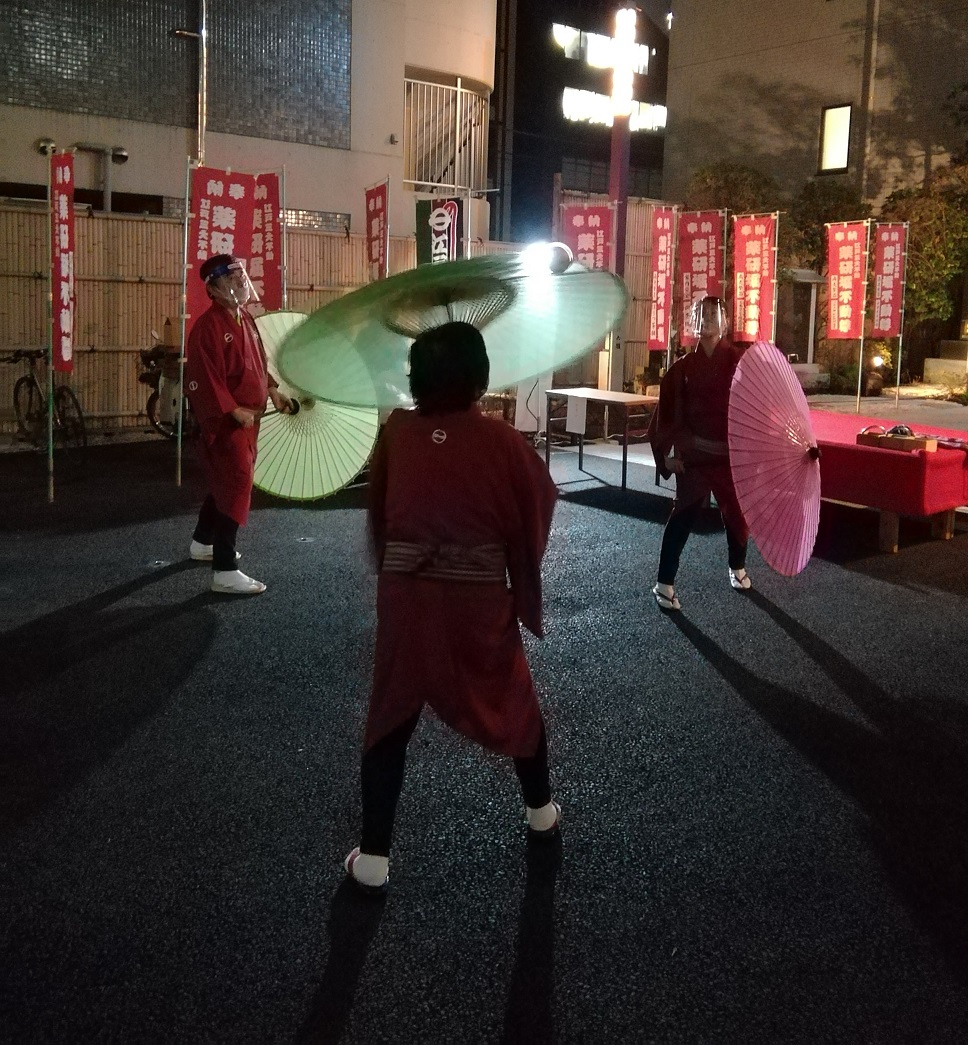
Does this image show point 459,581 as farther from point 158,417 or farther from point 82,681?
point 158,417

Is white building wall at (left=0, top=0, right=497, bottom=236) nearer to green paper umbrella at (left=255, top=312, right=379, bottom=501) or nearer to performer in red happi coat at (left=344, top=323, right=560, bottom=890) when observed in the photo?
green paper umbrella at (left=255, top=312, right=379, bottom=501)

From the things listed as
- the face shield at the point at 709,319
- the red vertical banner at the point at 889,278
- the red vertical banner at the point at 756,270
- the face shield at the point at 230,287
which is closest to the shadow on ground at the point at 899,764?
the face shield at the point at 709,319

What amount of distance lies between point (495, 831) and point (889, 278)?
570 inches

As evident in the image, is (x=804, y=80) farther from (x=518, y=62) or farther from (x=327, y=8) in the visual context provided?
(x=327, y=8)

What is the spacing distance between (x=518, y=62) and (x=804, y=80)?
404 inches

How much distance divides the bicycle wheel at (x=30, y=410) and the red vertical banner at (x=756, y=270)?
8932 mm

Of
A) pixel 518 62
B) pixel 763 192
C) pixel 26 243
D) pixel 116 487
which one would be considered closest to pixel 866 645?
pixel 116 487

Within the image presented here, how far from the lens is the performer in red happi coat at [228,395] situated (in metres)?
6.14

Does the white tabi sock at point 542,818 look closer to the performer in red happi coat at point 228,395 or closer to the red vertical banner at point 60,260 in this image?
the performer in red happi coat at point 228,395

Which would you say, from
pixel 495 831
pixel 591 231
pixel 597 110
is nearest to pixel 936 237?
pixel 591 231

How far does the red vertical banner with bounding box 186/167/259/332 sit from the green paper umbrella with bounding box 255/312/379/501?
3.69m

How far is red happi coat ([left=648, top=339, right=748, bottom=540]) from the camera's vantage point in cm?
608

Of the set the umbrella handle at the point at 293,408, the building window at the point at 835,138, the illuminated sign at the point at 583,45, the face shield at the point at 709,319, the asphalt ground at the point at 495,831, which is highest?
the illuminated sign at the point at 583,45

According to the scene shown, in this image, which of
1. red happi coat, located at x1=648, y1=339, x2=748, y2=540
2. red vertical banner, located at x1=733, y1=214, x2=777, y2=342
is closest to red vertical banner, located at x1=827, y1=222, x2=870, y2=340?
red vertical banner, located at x1=733, y1=214, x2=777, y2=342
